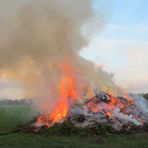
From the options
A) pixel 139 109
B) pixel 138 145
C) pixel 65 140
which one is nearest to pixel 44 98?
pixel 139 109

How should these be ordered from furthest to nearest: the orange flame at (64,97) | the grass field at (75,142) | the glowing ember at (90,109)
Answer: the orange flame at (64,97)
the glowing ember at (90,109)
the grass field at (75,142)

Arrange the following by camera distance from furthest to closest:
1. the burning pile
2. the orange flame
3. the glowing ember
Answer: the orange flame < the glowing ember < the burning pile

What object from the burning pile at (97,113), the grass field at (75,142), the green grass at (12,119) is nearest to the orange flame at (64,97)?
the burning pile at (97,113)

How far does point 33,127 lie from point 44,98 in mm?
8061

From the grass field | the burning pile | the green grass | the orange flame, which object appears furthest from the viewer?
the green grass

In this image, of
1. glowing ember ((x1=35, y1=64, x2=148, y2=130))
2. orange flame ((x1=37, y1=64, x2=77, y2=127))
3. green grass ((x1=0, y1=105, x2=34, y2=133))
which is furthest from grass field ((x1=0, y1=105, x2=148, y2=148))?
green grass ((x1=0, y1=105, x2=34, y2=133))

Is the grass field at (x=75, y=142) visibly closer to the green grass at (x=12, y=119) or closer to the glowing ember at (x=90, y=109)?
the glowing ember at (x=90, y=109)

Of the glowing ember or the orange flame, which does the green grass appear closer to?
the orange flame

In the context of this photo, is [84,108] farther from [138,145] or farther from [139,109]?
[138,145]

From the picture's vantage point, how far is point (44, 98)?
46250 millimetres

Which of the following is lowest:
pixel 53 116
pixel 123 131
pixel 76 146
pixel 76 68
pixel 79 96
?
pixel 76 146

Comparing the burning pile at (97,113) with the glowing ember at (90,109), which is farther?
the glowing ember at (90,109)

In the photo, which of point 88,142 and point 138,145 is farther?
point 88,142

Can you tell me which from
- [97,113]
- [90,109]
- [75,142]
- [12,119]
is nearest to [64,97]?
[90,109]
